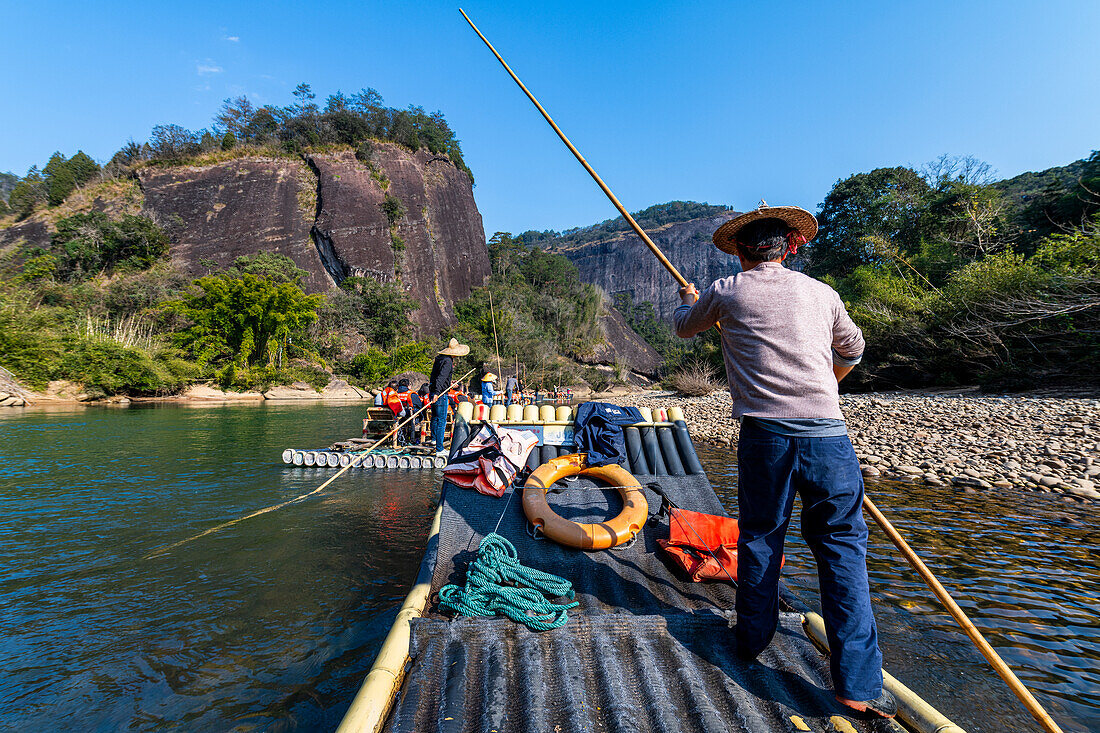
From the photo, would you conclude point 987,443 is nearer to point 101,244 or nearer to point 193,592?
point 193,592

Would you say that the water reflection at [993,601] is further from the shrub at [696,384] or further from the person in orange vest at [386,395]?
the shrub at [696,384]

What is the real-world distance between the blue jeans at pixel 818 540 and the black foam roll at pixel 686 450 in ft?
7.96

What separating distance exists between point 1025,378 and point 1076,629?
14187 millimetres

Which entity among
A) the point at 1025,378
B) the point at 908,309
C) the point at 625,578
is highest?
the point at 908,309

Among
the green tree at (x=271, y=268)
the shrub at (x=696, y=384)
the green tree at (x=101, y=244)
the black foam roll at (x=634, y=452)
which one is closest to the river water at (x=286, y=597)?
the black foam roll at (x=634, y=452)

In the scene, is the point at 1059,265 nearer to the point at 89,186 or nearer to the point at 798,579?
the point at 798,579

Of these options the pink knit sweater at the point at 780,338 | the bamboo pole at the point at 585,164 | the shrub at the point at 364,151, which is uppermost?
the shrub at the point at 364,151

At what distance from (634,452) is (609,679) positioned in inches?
109

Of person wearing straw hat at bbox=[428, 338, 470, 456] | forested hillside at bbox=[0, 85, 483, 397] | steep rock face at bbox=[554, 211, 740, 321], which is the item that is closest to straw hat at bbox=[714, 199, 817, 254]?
person wearing straw hat at bbox=[428, 338, 470, 456]

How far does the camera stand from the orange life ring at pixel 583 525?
3.41 metres

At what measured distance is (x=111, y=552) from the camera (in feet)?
15.0

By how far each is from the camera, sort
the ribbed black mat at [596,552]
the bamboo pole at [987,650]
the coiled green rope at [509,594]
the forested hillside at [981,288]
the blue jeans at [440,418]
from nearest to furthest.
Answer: the bamboo pole at [987,650], the coiled green rope at [509,594], the ribbed black mat at [596,552], the blue jeans at [440,418], the forested hillside at [981,288]

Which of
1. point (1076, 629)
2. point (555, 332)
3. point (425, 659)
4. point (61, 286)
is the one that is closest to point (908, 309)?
point (1076, 629)

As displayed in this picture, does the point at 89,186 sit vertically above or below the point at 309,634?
above
